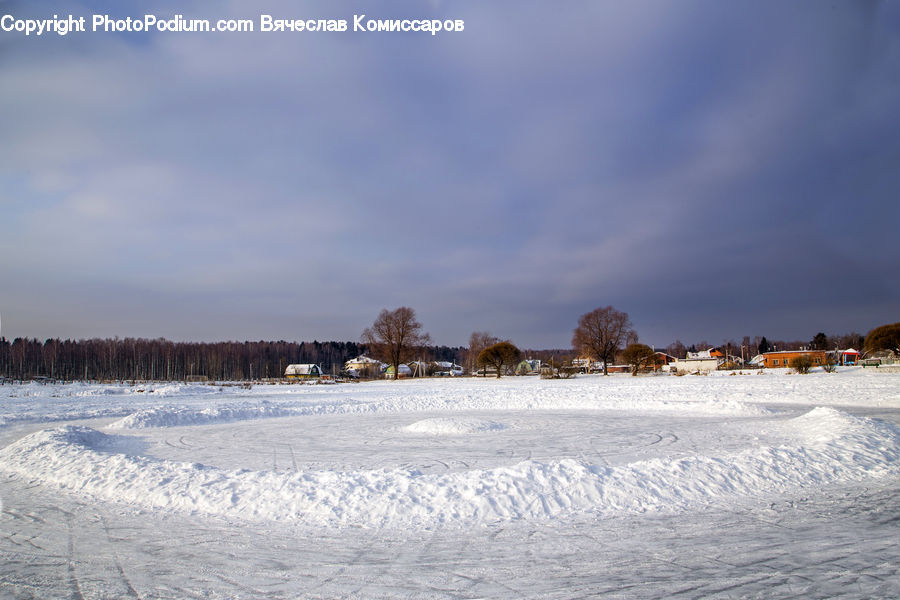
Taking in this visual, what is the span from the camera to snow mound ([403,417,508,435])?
17109 millimetres

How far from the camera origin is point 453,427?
17.4 m

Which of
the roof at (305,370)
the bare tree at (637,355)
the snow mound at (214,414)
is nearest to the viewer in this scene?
the snow mound at (214,414)

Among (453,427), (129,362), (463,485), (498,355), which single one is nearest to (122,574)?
(463,485)

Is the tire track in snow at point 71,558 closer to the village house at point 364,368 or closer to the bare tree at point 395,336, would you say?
the bare tree at point 395,336

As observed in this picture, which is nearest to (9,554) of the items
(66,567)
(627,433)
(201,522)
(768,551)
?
(66,567)

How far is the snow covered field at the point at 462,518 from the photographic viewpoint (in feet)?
18.0

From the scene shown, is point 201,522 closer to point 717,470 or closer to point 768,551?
point 768,551

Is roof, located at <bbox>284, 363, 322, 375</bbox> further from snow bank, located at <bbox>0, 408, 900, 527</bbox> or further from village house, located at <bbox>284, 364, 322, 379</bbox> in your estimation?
snow bank, located at <bbox>0, 408, 900, 527</bbox>

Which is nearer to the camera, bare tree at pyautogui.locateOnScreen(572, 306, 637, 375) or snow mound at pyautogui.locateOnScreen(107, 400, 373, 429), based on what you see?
snow mound at pyautogui.locateOnScreen(107, 400, 373, 429)

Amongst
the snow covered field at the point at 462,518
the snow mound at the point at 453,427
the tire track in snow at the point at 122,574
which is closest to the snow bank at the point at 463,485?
the snow covered field at the point at 462,518

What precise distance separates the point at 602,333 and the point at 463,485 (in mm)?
77737

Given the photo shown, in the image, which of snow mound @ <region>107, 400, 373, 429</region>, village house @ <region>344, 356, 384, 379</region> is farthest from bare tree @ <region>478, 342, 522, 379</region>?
village house @ <region>344, 356, 384, 379</region>

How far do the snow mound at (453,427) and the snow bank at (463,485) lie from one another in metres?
7.39

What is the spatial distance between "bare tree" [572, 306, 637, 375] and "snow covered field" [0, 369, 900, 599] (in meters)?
67.8
